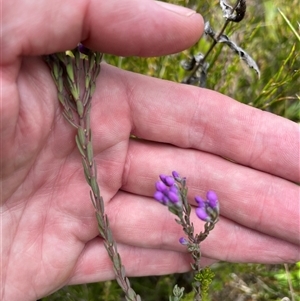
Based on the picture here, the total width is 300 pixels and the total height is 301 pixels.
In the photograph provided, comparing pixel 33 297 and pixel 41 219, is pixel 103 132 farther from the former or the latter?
pixel 33 297

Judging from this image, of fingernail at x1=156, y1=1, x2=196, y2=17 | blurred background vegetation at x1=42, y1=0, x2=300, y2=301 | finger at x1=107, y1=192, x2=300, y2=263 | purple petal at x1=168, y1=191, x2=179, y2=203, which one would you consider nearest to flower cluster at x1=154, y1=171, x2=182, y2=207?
purple petal at x1=168, y1=191, x2=179, y2=203

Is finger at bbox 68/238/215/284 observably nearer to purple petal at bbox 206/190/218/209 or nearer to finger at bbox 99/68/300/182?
finger at bbox 99/68/300/182

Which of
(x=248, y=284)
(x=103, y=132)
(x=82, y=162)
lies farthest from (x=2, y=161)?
(x=248, y=284)

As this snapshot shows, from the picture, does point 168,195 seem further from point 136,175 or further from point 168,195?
point 136,175

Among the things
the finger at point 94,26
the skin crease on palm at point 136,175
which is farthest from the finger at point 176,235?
the finger at point 94,26

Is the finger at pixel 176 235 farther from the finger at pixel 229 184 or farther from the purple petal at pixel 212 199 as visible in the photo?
the purple petal at pixel 212 199

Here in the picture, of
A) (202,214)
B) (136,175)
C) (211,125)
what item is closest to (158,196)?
(202,214)
